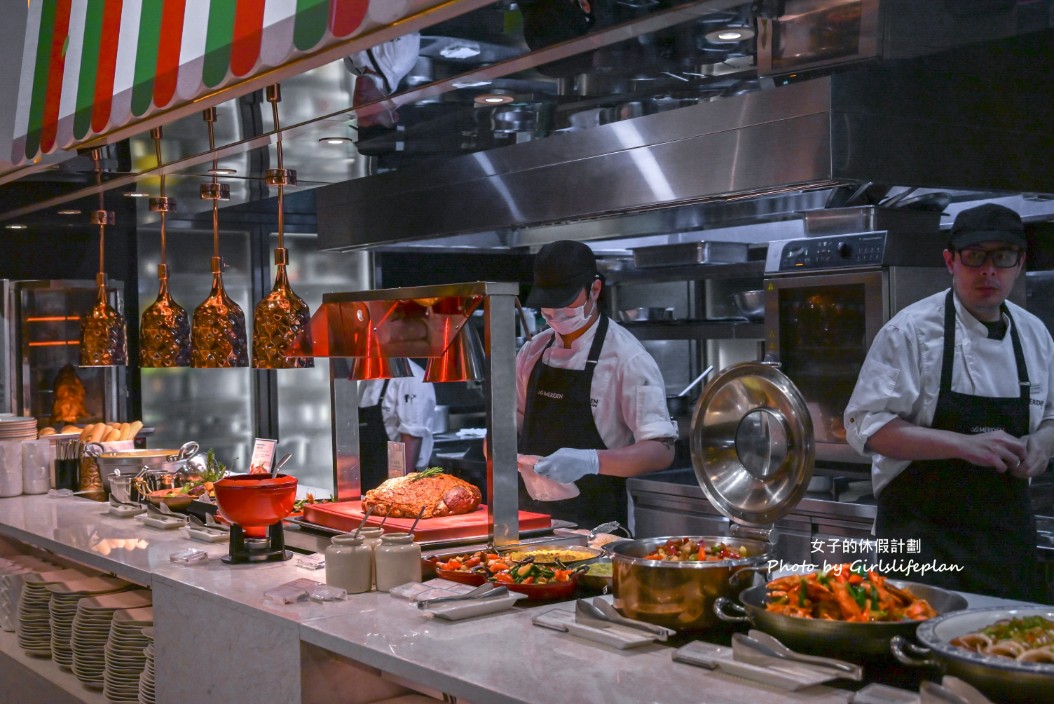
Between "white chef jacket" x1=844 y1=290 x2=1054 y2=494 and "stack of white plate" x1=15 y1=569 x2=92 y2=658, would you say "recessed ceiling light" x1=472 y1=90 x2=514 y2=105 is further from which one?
"stack of white plate" x1=15 y1=569 x2=92 y2=658

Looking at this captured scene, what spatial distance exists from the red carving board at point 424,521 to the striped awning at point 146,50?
1.30m

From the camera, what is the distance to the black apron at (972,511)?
372 centimetres

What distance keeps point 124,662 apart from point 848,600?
2336mm

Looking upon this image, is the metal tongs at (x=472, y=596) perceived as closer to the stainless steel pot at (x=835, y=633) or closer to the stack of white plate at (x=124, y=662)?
the stainless steel pot at (x=835, y=633)

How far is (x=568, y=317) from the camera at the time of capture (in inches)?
182

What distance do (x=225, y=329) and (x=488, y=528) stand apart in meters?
1.15

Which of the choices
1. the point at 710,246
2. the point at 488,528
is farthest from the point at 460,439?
the point at 488,528

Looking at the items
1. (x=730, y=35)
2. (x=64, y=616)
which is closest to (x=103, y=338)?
(x=64, y=616)

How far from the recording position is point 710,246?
5867 millimetres

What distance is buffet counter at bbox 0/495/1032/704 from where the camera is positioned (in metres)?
1.93

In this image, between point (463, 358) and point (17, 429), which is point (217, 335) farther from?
point (17, 429)

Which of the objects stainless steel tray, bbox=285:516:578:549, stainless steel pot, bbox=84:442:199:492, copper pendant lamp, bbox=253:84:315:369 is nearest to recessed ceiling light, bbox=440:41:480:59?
copper pendant lamp, bbox=253:84:315:369

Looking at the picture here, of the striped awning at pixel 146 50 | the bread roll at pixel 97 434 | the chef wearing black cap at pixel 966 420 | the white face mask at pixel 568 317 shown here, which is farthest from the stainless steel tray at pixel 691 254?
the striped awning at pixel 146 50

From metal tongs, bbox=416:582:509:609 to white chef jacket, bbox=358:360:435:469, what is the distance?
4.92m
